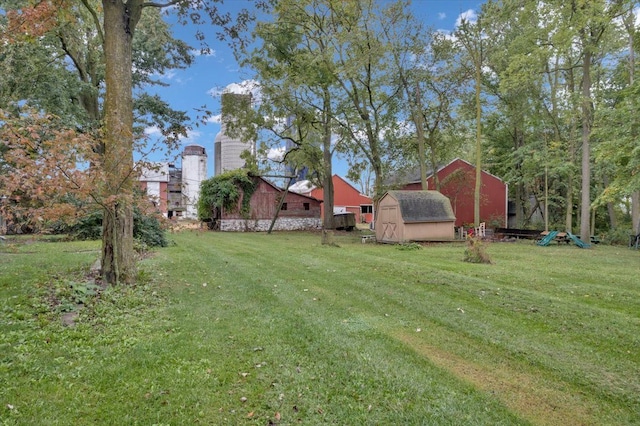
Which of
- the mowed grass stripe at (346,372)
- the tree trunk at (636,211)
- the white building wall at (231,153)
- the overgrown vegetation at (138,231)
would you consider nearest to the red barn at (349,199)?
the white building wall at (231,153)

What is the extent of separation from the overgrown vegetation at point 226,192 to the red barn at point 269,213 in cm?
31

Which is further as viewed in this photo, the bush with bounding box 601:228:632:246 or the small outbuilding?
the bush with bounding box 601:228:632:246

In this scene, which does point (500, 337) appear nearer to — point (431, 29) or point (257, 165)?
point (431, 29)

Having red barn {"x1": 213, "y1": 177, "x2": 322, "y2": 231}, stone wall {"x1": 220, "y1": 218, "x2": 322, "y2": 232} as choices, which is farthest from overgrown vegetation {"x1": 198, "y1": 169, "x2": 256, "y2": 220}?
stone wall {"x1": 220, "y1": 218, "x2": 322, "y2": 232}

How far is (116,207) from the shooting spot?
591cm

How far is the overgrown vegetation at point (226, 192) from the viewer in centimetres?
2667

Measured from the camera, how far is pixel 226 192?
2661 centimetres

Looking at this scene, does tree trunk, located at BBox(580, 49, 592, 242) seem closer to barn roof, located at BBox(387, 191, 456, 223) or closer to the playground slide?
the playground slide

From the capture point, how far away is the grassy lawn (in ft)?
8.59

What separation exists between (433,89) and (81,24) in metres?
17.7

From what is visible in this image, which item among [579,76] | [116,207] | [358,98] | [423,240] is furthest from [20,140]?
[579,76]

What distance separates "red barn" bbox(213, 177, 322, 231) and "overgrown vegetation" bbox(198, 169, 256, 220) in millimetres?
315

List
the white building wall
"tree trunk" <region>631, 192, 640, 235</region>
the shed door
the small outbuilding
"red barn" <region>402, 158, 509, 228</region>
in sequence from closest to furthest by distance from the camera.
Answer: the small outbuilding → the shed door → "tree trunk" <region>631, 192, 640, 235</region> → "red barn" <region>402, 158, 509, 228</region> → the white building wall

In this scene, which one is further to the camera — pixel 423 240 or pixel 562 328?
pixel 423 240
